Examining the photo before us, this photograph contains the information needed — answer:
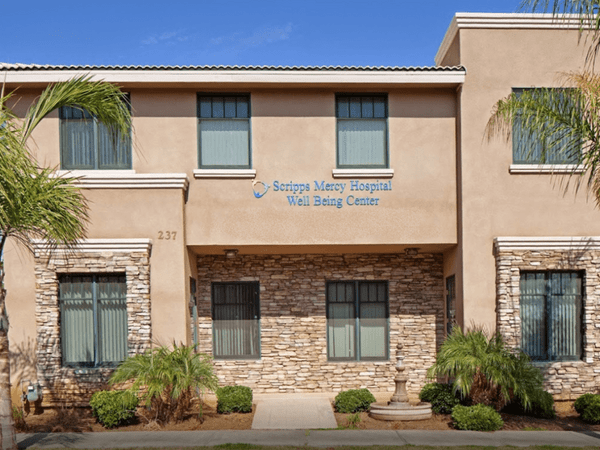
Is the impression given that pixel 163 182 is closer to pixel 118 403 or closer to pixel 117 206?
pixel 117 206

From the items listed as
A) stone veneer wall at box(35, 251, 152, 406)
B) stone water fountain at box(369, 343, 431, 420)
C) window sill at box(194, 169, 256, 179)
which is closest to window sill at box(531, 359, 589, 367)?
stone water fountain at box(369, 343, 431, 420)

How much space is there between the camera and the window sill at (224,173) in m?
14.6

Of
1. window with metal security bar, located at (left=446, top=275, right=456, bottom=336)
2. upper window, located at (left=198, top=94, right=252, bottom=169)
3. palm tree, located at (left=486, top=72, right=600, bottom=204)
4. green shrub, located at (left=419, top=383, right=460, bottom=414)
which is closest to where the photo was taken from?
palm tree, located at (left=486, top=72, right=600, bottom=204)

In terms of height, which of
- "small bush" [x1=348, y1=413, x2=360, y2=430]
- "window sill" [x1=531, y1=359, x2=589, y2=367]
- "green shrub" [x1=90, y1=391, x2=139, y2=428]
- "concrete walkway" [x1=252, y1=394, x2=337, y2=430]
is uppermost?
"window sill" [x1=531, y1=359, x2=589, y2=367]

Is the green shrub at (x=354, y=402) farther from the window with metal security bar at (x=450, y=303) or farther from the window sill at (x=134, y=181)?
the window sill at (x=134, y=181)

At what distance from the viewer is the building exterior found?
45.3 ft

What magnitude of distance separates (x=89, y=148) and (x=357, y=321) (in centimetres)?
770

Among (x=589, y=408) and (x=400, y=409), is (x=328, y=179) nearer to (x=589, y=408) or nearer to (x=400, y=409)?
(x=400, y=409)

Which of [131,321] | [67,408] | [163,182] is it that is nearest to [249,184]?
[163,182]

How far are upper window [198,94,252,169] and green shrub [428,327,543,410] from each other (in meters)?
6.15

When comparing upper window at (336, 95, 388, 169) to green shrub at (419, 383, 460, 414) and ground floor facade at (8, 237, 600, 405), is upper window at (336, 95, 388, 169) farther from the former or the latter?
green shrub at (419, 383, 460, 414)

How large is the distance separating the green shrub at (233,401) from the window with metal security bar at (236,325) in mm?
2448

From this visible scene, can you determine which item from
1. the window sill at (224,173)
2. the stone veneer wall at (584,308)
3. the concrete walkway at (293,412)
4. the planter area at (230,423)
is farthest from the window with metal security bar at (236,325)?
the stone veneer wall at (584,308)

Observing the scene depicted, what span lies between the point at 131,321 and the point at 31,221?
182 inches
